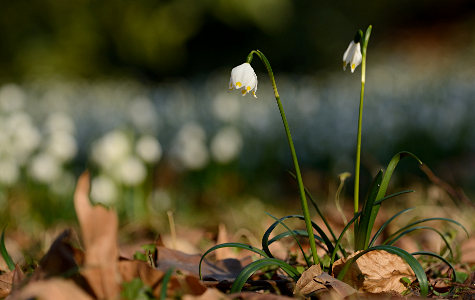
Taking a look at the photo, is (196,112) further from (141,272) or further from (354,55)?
(141,272)

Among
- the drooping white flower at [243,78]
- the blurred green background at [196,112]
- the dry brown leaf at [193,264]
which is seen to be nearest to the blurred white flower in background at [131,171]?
the blurred green background at [196,112]

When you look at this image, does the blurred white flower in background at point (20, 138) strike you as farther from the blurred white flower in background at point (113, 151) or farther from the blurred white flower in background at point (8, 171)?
the blurred white flower in background at point (113, 151)

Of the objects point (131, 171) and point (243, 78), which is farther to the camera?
point (131, 171)

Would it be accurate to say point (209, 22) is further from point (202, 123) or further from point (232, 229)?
point (232, 229)

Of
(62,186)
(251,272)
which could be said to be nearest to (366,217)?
(251,272)

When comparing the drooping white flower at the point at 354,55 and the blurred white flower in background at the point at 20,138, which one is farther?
the blurred white flower in background at the point at 20,138

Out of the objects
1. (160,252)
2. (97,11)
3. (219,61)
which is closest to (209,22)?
(219,61)
